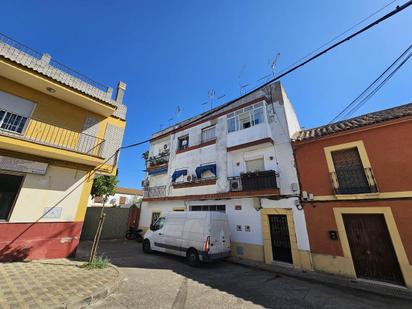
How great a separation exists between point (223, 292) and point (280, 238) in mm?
5436

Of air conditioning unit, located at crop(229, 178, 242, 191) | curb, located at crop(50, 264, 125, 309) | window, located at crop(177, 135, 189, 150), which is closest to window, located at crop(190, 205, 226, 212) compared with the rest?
air conditioning unit, located at crop(229, 178, 242, 191)

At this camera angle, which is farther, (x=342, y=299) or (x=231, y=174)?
(x=231, y=174)

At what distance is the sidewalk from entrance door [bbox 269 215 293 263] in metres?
7.75

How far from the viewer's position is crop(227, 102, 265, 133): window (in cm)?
1248

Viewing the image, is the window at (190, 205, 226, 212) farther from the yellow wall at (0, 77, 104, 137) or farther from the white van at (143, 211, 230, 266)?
the yellow wall at (0, 77, 104, 137)

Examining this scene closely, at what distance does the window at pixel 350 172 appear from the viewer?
8.25 meters

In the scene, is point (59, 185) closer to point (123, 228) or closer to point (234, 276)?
point (234, 276)

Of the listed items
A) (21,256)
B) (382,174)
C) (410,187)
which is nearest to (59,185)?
(21,256)

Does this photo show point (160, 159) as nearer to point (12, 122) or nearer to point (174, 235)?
point (174, 235)

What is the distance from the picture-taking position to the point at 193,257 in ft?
29.2

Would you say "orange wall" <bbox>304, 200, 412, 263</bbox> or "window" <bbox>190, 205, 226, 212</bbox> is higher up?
"window" <bbox>190, 205, 226, 212</bbox>

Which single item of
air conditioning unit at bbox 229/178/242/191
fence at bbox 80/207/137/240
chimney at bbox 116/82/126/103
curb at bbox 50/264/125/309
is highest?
chimney at bbox 116/82/126/103

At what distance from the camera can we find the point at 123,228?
16828mm

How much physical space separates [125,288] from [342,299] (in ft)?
21.9
